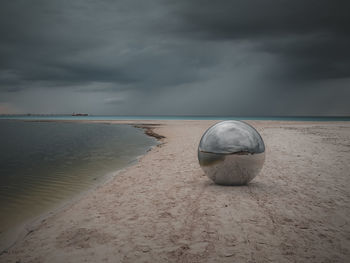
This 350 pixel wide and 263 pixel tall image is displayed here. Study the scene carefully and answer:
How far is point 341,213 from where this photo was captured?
5.11m

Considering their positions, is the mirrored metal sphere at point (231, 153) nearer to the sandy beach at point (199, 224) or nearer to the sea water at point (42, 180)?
the sandy beach at point (199, 224)

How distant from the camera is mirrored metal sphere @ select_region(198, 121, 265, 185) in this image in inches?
247

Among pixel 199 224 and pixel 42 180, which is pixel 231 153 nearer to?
pixel 199 224

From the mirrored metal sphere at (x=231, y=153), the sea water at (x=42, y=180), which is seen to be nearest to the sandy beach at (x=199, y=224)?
the mirrored metal sphere at (x=231, y=153)

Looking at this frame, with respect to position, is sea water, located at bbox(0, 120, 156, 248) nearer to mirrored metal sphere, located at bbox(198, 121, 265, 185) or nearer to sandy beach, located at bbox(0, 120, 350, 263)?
sandy beach, located at bbox(0, 120, 350, 263)

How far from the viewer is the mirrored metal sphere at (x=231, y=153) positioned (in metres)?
6.27

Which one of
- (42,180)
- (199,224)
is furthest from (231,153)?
(42,180)

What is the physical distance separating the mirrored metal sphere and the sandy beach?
0.40m

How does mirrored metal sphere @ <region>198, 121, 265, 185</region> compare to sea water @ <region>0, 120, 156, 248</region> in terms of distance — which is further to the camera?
sea water @ <region>0, 120, 156, 248</region>

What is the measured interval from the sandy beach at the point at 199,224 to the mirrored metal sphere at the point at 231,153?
403mm

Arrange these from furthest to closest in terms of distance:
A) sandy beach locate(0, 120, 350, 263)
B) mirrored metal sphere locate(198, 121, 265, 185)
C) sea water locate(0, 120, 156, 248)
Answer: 1. sea water locate(0, 120, 156, 248)
2. mirrored metal sphere locate(198, 121, 265, 185)
3. sandy beach locate(0, 120, 350, 263)

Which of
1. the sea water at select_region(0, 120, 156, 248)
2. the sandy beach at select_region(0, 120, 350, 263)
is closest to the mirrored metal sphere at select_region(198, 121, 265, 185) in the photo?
the sandy beach at select_region(0, 120, 350, 263)

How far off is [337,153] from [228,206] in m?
9.66

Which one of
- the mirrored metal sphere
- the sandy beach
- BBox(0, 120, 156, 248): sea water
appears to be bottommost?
BBox(0, 120, 156, 248): sea water
